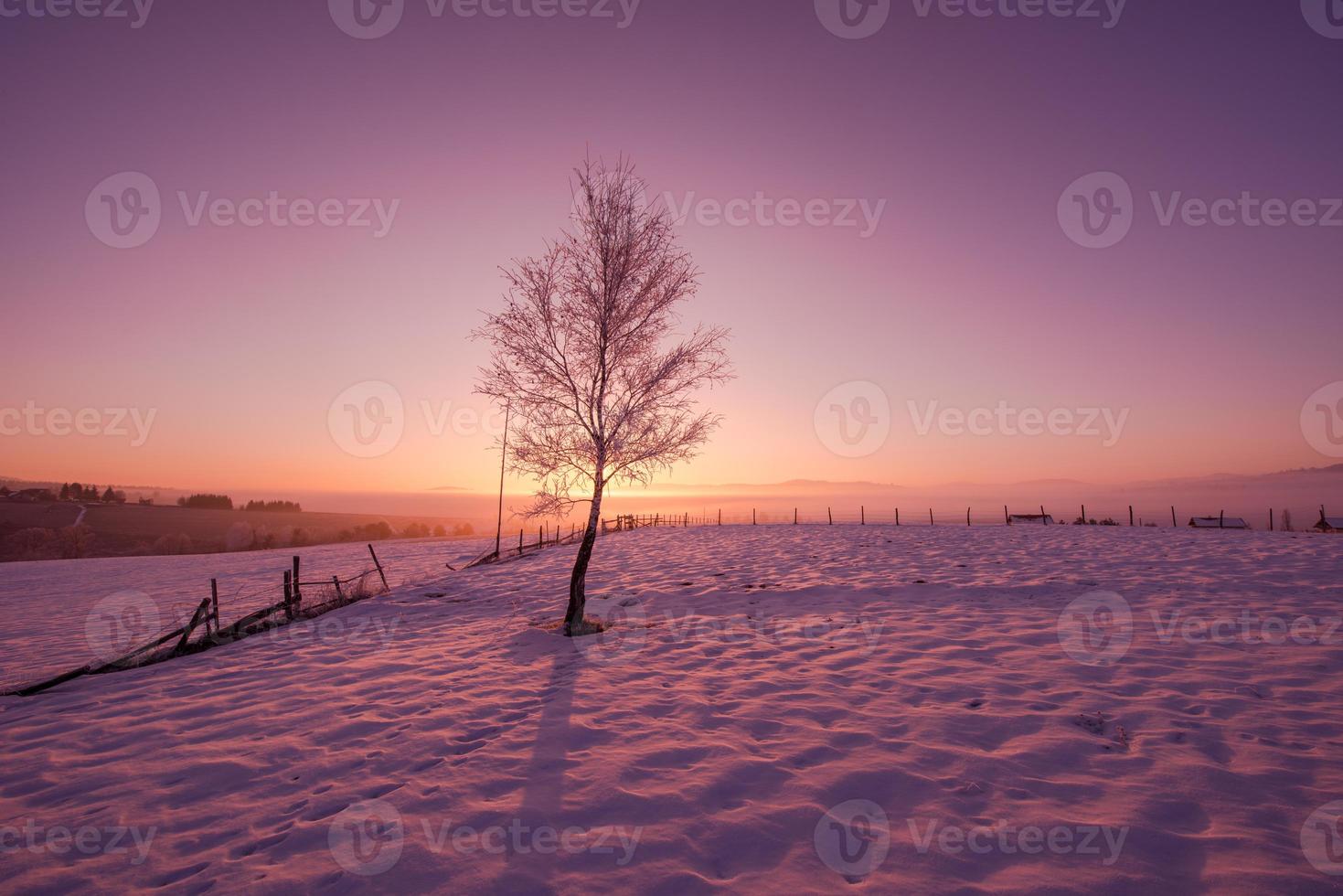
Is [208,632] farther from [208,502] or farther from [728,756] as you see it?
[208,502]

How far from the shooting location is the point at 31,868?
12.4ft

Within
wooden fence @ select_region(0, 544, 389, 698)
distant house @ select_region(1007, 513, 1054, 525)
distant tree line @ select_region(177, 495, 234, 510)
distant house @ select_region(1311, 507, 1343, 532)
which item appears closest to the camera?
wooden fence @ select_region(0, 544, 389, 698)

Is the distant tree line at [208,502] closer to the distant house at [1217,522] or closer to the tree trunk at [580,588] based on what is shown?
the tree trunk at [580,588]

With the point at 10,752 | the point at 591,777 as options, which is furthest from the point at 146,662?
the point at 591,777

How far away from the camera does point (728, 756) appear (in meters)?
5.20

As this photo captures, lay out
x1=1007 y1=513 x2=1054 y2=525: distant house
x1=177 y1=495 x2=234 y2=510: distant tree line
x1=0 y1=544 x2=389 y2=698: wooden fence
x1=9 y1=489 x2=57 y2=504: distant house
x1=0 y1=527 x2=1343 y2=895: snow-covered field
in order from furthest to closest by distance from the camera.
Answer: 1. x1=177 y1=495 x2=234 y2=510: distant tree line
2. x1=9 y1=489 x2=57 y2=504: distant house
3. x1=1007 y1=513 x2=1054 y2=525: distant house
4. x1=0 y1=544 x2=389 y2=698: wooden fence
5. x1=0 y1=527 x2=1343 y2=895: snow-covered field

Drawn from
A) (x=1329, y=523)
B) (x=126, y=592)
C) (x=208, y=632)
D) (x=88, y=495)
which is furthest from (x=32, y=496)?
(x=1329, y=523)

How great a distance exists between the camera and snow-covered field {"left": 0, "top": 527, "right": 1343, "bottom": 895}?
12.0 feet

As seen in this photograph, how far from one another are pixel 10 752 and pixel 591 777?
6.94 metres

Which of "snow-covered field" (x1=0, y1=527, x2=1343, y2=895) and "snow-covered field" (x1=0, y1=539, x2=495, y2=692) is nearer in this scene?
"snow-covered field" (x1=0, y1=527, x2=1343, y2=895)

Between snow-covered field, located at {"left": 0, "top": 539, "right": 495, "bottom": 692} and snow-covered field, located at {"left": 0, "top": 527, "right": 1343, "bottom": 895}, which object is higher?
snow-covered field, located at {"left": 0, "top": 527, "right": 1343, "bottom": 895}

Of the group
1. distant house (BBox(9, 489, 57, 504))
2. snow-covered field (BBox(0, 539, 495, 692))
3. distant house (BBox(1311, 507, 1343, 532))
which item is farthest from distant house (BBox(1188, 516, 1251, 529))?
distant house (BBox(9, 489, 57, 504))

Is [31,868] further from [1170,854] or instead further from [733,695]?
[1170,854]

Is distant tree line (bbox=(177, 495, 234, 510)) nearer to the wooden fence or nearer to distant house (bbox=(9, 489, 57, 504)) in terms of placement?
distant house (bbox=(9, 489, 57, 504))
